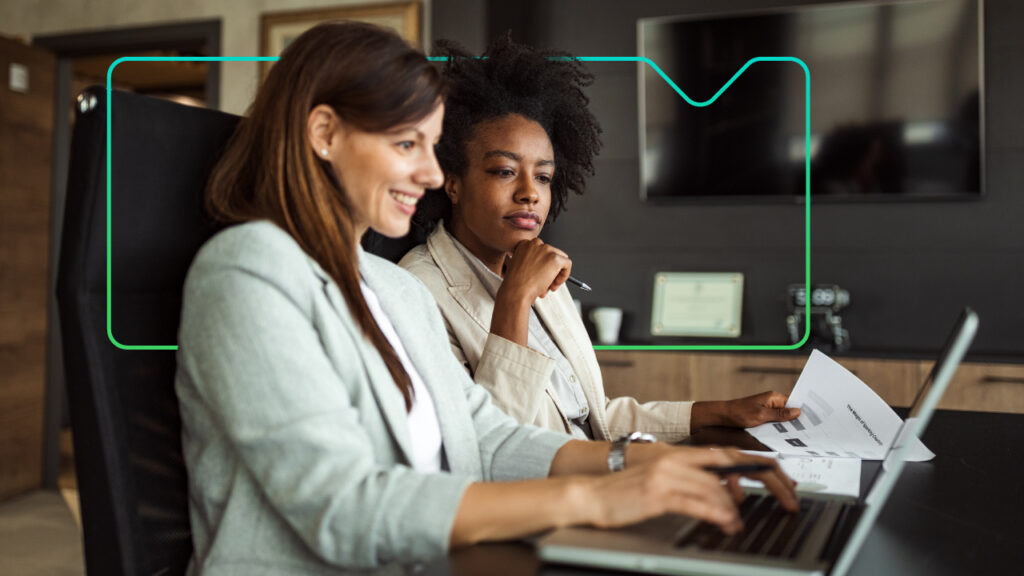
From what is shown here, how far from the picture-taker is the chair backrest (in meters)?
0.89

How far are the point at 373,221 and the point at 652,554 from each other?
562 millimetres

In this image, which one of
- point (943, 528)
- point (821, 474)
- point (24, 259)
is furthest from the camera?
point (24, 259)

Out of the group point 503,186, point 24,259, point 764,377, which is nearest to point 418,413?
point 503,186

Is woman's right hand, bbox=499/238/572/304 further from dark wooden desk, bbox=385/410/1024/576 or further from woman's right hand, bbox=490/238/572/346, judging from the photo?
dark wooden desk, bbox=385/410/1024/576

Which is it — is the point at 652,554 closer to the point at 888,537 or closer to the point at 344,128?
the point at 888,537

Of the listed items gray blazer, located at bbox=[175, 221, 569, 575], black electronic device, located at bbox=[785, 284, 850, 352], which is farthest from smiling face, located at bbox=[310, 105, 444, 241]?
black electronic device, located at bbox=[785, 284, 850, 352]

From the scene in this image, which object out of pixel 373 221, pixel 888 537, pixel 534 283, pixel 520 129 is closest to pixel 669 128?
pixel 520 129

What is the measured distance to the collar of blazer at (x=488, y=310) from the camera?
59.1 inches

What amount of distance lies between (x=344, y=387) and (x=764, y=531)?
43 cm

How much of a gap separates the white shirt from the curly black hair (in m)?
0.63

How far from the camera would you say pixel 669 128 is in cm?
343

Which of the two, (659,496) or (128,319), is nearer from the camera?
(659,496)

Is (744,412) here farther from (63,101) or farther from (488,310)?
(63,101)

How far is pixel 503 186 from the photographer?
1.60m
